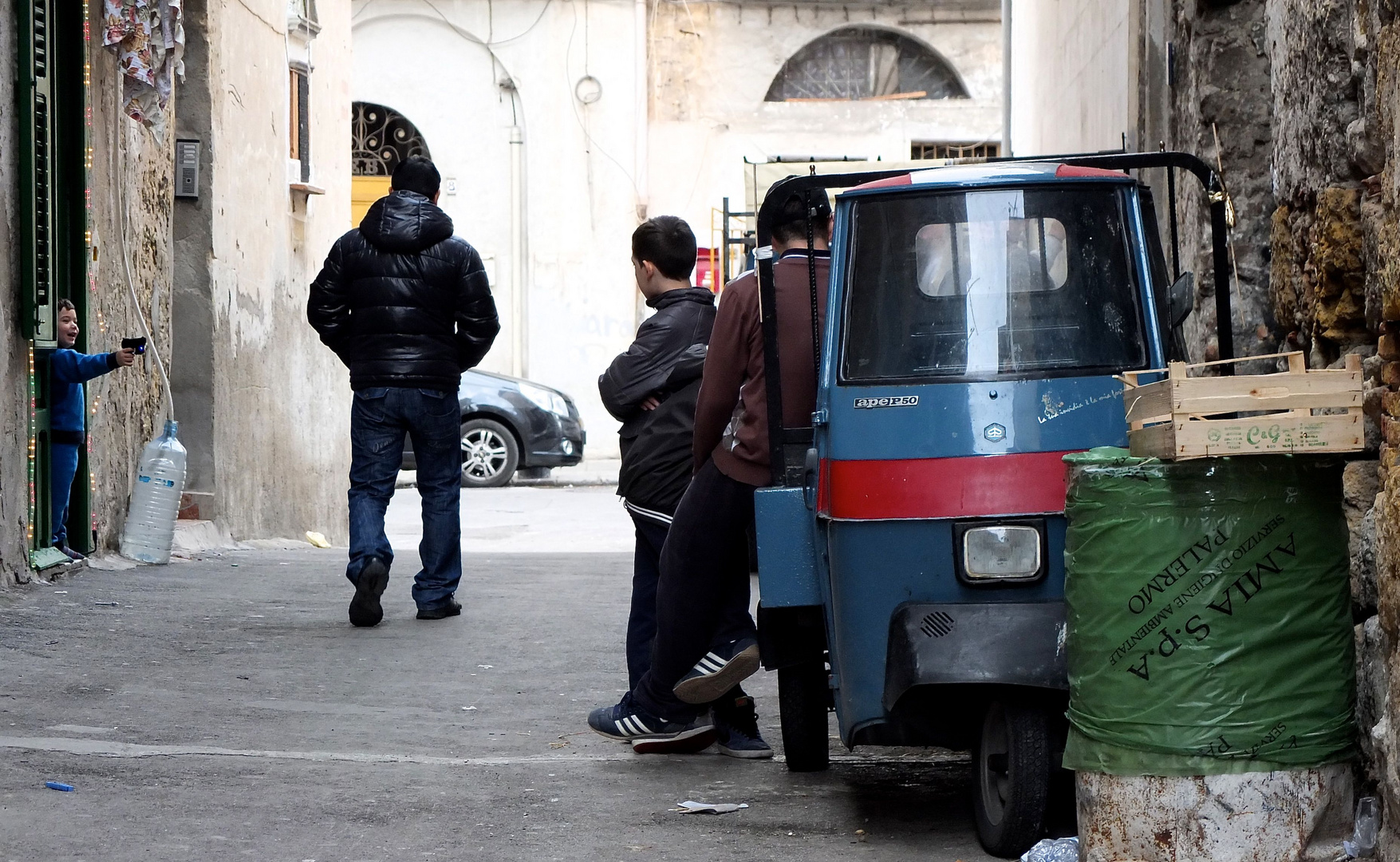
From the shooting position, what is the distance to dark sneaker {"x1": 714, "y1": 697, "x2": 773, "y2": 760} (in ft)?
19.0

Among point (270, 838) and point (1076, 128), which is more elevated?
point (1076, 128)

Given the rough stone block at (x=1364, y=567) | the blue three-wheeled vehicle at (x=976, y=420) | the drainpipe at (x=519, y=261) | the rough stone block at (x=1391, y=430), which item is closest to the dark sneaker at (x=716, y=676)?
the blue three-wheeled vehicle at (x=976, y=420)

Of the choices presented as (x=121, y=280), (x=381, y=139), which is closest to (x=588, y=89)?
(x=381, y=139)

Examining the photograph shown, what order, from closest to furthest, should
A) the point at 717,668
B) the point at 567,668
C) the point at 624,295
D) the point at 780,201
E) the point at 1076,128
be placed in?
the point at 780,201 < the point at 717,668 < the point at 567,668 < the point at 1076,128 < the point at 624,295

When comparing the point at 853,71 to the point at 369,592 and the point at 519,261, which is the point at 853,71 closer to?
the point at 519,261

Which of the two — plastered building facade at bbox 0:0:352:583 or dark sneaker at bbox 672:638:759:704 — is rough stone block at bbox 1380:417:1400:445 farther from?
plastered building facade at bbox 0:0:352:583

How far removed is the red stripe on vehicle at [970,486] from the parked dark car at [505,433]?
15.7 meters

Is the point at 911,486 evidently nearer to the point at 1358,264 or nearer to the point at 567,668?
the point at 1358,264

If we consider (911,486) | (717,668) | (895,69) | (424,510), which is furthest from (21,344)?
(895,69)

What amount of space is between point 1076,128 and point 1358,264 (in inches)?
355

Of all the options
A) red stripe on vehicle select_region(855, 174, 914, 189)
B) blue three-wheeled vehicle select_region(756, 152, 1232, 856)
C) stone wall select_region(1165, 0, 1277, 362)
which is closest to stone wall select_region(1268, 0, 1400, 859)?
blue three-wheeled vehicle select_region(756, 152, 1232, 856)

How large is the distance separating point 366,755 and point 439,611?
2.75 m

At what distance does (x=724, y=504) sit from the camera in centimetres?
540

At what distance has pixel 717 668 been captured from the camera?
5.50 meters
